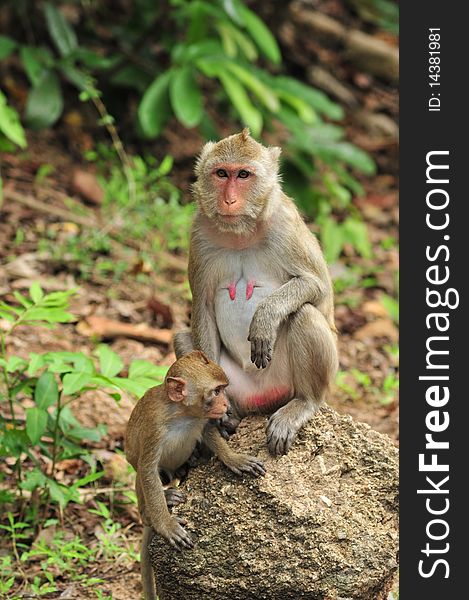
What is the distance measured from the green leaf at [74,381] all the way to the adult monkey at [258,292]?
22.0 inches

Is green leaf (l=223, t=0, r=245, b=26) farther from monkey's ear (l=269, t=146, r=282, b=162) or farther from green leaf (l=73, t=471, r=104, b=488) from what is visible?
green leaf (l=73, t=471, r=104, b=488)

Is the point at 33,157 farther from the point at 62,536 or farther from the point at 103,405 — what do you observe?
the point at 62,536

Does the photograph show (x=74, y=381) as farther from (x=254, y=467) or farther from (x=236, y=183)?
(x=236, y=183)

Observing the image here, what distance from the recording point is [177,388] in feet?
17.2

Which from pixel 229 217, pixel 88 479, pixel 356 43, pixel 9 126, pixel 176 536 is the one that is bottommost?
pixel 176 536

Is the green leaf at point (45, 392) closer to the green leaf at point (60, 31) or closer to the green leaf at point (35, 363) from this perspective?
the green leaf at point (35, 363)

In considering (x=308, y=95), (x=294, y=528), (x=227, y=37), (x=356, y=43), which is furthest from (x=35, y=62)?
(x=294, y=528)

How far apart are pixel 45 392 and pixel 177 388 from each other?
1.42 metres

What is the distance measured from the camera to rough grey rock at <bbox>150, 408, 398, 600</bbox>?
511cm

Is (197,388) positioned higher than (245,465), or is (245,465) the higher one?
(197,388)

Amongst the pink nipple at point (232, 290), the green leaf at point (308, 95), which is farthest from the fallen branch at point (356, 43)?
the pink nipple at point (232, 290)

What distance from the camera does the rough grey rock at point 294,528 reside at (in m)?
5.11

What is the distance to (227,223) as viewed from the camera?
5605 mm

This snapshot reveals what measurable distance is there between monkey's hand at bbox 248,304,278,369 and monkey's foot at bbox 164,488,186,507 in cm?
78
